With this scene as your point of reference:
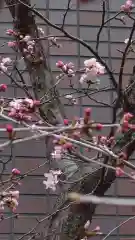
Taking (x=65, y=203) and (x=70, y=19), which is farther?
(x=70, y=19)

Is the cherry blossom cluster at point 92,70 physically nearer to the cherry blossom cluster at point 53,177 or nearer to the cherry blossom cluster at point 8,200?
the cherry blossom cluster at point 53,177

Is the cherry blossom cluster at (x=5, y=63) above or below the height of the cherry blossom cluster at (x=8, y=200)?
above

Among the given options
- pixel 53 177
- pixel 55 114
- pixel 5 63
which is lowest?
pixel 53 177

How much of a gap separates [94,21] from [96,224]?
156cm

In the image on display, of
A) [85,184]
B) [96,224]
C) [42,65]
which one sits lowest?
[96,224]

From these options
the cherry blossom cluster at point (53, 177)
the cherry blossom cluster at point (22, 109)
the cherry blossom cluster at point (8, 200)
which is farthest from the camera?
the cherry blossom cluster at point (53, 177)

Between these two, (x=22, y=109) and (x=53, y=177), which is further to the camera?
(x=53, y=177)

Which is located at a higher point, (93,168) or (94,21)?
(94,21)

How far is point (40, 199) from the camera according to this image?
11.7 ft

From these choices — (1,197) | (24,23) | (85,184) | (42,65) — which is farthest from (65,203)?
(24,23)

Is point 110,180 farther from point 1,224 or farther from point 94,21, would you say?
point 94,21

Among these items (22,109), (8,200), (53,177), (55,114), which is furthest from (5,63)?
(22,109)

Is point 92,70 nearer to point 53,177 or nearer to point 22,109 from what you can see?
point 53,177

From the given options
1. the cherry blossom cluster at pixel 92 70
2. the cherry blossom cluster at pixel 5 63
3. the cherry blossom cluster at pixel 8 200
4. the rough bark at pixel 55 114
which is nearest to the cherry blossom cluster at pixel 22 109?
the rough bark at pixel 55 114
